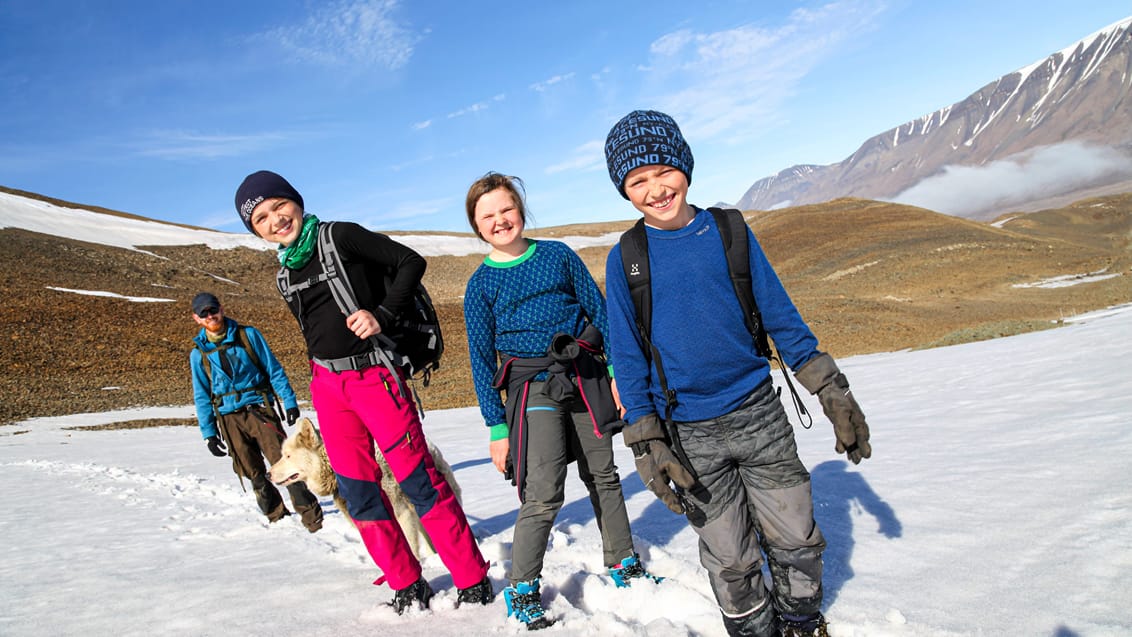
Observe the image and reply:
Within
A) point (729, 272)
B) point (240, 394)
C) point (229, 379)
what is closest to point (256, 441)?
point (240, 394)

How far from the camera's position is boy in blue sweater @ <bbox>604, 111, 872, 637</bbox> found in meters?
2.51

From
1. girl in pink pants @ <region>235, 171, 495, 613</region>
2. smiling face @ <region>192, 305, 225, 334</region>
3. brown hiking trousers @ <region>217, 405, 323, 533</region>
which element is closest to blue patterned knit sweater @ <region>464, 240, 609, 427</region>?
girl in pink pants @ <region>235, 171, 495, 613</region>

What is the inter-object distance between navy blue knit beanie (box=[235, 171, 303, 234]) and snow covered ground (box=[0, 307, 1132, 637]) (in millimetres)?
2212

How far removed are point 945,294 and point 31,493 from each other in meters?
32.6

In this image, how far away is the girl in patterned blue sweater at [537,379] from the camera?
3.08 metres

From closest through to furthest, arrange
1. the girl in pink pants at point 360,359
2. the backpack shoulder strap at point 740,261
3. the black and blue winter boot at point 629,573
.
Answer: the backpack shoulder strap at point 740,261 < the girl in pink pants at point 360,359 < the black and blue winter boot at point 629,573

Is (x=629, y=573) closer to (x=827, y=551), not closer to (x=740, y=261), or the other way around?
(x=827, y=551)

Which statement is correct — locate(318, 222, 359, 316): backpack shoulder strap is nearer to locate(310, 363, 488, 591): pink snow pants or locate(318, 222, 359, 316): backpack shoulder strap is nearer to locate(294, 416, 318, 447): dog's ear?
locate(310, 363, 488, 591): pink snow pants

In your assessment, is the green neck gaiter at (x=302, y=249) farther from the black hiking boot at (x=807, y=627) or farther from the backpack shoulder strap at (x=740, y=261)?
the black hiking boot at (x=807, y=627)

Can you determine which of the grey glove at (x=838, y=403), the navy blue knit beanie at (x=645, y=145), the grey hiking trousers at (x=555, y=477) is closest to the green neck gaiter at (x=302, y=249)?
the grey hiking trousers at (x=555, y=477)

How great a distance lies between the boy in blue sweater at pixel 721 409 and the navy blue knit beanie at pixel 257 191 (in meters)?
1.83

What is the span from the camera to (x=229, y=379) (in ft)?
18.4

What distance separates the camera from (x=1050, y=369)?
6988mm

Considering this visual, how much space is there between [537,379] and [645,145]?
4.23ft
